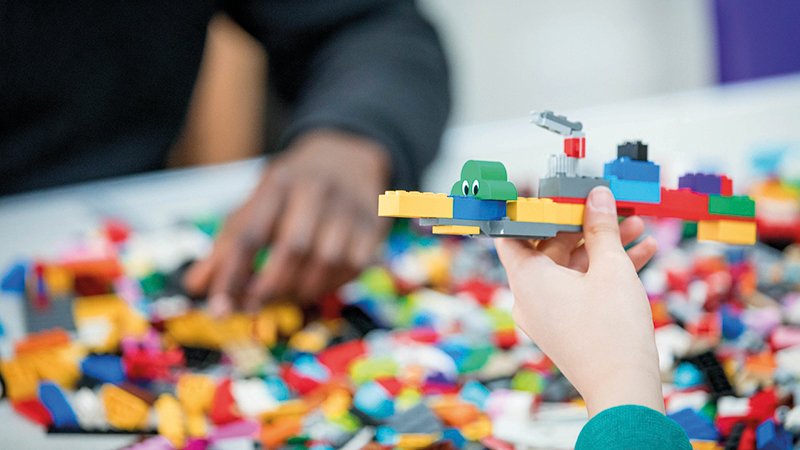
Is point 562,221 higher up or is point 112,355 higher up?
point 562,221

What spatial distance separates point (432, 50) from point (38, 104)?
592 mm

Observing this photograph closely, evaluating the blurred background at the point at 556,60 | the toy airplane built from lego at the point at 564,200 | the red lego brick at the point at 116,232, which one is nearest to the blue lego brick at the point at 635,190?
the toy airplane built from lego at the point at 564,200

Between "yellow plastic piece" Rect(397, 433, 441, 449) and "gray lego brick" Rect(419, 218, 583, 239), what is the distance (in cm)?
12

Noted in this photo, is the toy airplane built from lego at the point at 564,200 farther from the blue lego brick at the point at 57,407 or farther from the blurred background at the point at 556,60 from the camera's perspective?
the blurred background at the point at 556,60

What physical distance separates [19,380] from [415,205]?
327 mm

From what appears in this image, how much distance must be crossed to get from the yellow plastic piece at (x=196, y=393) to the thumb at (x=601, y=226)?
25 centimetres

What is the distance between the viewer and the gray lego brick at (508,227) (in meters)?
0.23

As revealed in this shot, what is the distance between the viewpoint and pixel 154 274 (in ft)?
1.95

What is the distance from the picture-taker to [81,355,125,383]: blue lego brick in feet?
1.33

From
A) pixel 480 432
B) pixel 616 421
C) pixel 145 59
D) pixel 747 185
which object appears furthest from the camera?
pixel 145 59

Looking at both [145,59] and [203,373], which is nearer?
[203,373]

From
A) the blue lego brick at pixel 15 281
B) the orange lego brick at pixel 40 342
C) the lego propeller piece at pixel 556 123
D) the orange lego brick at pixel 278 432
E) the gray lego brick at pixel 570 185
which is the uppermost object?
the lego propeller piece at pixel 556 123

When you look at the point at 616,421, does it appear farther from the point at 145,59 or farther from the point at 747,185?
the point at 145,59

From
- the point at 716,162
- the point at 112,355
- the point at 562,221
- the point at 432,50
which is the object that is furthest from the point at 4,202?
the point at 716,162
